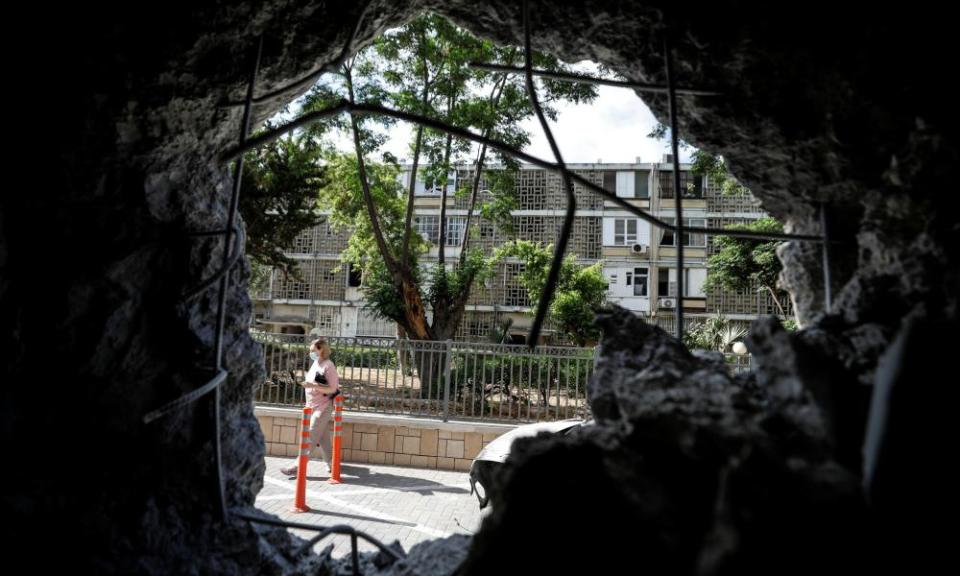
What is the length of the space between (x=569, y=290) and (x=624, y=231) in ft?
30.4

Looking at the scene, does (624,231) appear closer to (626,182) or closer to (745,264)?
(626,182)

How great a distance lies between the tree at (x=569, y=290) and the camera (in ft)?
61.8

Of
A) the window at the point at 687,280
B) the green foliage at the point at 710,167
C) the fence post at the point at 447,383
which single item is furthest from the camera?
the window at the point at 687,280

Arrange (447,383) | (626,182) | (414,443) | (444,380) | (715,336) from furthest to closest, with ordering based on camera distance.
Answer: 1. (626,182)
2. (715,336)
3. (444,380)
4. (414,443)
5. (447,383)

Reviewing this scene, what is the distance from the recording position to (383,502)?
22.2 ft

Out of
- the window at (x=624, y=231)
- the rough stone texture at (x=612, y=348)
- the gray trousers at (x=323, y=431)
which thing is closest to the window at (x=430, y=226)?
the window at (x=624, y=231)

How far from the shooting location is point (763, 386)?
165cm

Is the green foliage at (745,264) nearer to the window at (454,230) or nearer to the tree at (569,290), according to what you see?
the tree at (569,290)

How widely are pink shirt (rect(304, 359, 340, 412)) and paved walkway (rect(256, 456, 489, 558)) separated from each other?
104 cm

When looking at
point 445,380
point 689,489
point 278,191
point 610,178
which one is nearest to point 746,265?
point 610,178

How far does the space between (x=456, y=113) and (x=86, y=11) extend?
11408 mm

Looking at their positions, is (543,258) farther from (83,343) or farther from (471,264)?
(83,343)

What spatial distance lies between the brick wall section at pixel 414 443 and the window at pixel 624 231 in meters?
20.3

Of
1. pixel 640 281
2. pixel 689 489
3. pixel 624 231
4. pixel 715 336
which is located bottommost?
pixel 689 489
